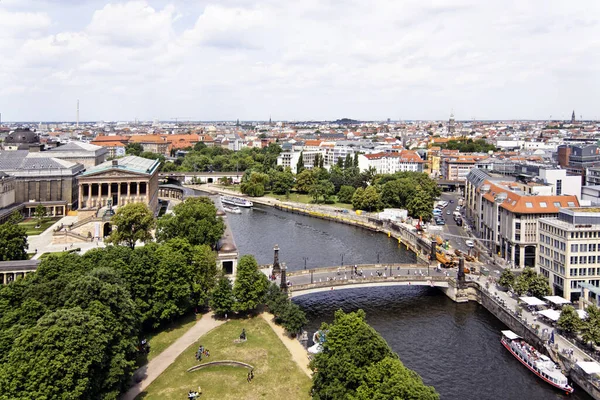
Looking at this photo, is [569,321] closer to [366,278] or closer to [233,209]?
[366,278]

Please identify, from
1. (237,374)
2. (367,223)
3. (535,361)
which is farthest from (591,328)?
(367,223)

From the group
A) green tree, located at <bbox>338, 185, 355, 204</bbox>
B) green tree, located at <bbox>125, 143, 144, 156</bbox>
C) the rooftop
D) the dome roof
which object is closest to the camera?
the dome roof

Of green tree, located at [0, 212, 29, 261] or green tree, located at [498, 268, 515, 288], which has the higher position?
green tree, located at [0, 212, 29, 261]

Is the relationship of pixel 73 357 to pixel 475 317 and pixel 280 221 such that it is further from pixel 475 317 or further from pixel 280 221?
pixel 280 221

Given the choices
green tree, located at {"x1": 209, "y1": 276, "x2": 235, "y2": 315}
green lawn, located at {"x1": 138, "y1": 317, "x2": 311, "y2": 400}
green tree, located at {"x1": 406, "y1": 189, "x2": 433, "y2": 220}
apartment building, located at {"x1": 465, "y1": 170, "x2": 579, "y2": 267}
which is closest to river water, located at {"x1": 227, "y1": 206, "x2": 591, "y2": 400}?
green tree, located at {"x1": 209, "y1": 276, "x2": 235, "y2": 315}

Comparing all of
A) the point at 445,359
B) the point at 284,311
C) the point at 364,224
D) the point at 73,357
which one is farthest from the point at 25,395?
the point at 364,224

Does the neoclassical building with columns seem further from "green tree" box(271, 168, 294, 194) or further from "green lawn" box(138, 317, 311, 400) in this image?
"green lawn" box(138, 317, 311, 400)

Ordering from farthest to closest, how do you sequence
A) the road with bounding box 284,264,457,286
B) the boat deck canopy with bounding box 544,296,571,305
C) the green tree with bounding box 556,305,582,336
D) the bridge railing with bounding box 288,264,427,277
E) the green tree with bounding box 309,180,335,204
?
1. the green tree with bounding box 309,180,335,204
2. the bridge railing with bounding box 288,264,427,277
3. the road with bounding box 284,264,457,286
4. the boat deck canopy with bounding box 544,296,571,305
5. the green tree with bounding box 556,305,582,336
